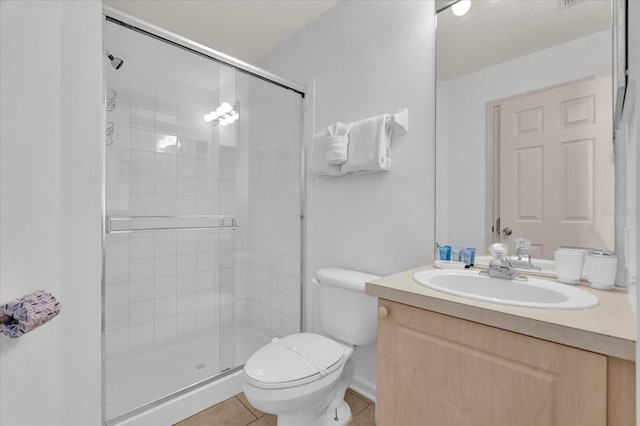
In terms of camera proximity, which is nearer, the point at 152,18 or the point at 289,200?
the point at 152,18

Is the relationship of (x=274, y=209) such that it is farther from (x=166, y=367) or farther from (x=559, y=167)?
(x=559, y=167)

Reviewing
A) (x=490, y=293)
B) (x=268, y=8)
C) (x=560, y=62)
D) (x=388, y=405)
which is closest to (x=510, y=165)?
(x=560, y=62)

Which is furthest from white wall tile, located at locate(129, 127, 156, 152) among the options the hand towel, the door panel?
the door panel

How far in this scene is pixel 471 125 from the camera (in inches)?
51.5

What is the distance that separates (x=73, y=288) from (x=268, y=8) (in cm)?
186

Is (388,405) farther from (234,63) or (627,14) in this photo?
(234,63)

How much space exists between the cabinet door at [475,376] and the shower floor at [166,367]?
118cm

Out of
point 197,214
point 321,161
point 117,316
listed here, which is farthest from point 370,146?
point 117,316

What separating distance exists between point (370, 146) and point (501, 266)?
31.1 inches

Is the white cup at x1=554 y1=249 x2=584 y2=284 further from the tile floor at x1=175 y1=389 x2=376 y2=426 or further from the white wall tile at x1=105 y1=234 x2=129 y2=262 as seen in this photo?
the white wall tile at x1=105 y1=234 x2=129 y2=262

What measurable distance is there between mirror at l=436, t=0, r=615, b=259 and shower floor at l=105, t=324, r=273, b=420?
1510 mm

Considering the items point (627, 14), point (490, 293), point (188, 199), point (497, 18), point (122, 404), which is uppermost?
point (497, 18)

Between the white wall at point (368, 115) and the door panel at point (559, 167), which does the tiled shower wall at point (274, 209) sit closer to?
the white wall at point (368, 115)

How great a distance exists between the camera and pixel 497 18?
4.11 ft
